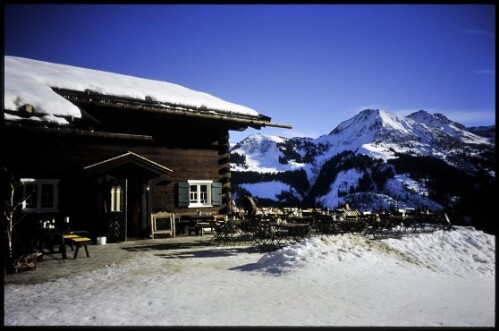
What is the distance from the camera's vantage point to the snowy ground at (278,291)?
178 inches

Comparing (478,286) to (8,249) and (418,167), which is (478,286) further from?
(418,167)

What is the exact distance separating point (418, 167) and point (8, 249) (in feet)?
182

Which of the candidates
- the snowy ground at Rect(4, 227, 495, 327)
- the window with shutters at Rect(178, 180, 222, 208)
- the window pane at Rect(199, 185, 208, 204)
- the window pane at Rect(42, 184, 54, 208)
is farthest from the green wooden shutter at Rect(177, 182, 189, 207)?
the snowy ground at Rect(4, 227, 495, 327)

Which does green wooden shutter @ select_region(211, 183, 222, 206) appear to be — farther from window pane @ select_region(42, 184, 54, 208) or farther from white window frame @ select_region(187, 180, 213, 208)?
window pane @ select_region(42, 184, 54, 208)

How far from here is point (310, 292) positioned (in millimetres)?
5723

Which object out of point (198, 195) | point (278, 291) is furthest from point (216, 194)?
point (278, 291)

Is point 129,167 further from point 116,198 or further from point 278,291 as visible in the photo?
point 278,291

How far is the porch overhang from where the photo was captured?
12156 millimetres

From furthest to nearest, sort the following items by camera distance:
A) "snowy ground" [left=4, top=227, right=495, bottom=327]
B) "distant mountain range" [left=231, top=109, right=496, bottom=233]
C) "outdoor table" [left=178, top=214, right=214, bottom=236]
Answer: "distant mountain range" [left=231, top=109, right=496, bottom=233], "outdoor table" [left=178, top=214, right=214, bottom=236], "snowy ground" [left=4, top=227, right=495, bottom=327]

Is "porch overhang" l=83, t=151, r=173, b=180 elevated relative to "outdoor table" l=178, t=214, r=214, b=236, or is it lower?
elevated

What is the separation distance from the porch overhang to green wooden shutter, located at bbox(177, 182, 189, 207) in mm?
849

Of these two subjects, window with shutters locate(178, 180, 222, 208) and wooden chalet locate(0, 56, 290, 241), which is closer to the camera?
wooden chalet locate(0, 56, 290, 241)

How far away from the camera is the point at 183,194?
1481 cm

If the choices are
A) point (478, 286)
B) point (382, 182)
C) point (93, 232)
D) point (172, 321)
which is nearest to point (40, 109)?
point (93, 232)
